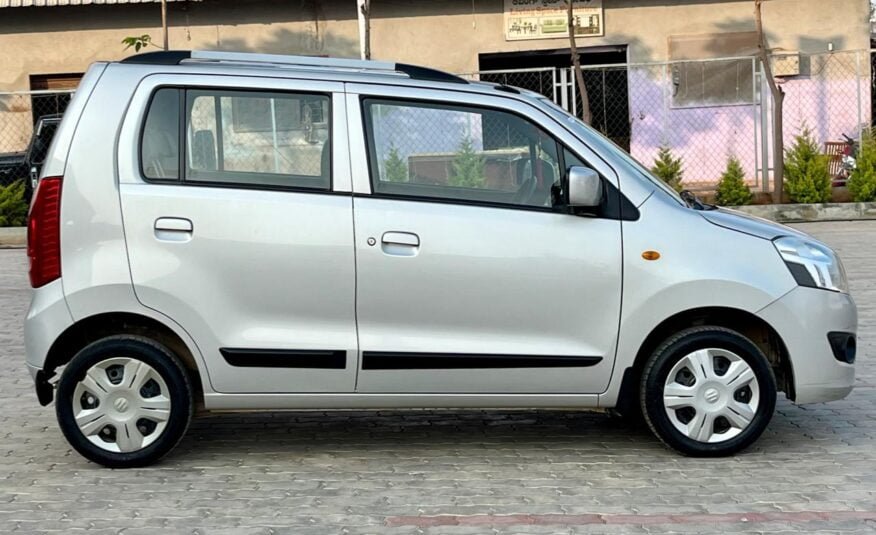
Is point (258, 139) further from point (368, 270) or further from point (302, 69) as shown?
point (368, 270)

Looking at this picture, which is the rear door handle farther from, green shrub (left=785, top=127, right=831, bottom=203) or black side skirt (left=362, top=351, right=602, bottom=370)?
green shrub (left=785, top=127, right=831, bottom=203)

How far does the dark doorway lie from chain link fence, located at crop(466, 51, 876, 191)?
0.02m

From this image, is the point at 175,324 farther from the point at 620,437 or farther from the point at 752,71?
the point at 752,71

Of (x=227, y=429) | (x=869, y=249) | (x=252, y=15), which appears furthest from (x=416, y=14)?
(x=227, y=429)

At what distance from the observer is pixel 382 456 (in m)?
6.59

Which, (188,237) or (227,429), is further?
(227,429)

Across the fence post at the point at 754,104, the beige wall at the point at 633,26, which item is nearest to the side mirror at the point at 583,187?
the fence post at the point at 754,104

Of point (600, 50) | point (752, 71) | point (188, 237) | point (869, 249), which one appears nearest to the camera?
point (188, 237)

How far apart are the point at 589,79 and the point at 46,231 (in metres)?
17.5

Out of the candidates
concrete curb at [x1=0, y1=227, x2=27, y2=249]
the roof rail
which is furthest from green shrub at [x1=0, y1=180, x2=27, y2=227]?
the roof rail

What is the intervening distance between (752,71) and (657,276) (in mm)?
17051

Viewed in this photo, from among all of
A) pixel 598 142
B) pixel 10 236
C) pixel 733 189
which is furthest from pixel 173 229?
pixel 733 189

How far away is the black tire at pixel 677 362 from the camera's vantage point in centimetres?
629

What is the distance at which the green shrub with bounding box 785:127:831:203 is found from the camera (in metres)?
19.2
